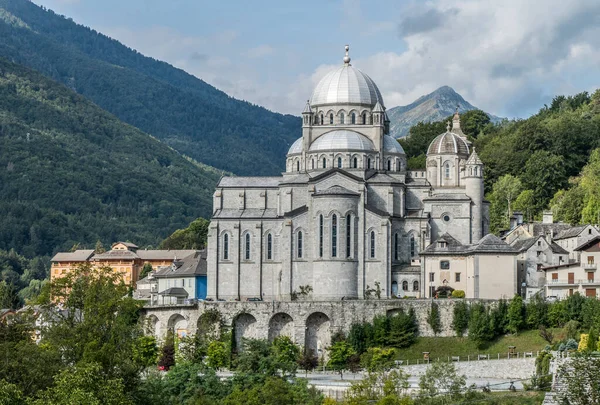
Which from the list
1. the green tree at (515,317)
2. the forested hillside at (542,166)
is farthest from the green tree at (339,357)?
the forested hillside at (542,166)

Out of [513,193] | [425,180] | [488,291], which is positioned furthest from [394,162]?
[513,193]

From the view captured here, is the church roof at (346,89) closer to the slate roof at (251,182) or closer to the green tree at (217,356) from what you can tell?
the slate roof at (251,182)

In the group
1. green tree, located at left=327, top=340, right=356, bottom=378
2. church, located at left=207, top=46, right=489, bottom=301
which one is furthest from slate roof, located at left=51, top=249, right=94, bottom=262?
green tree, located at left=327, top=340, right=356, bottom=378

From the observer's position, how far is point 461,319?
8512 centimetres

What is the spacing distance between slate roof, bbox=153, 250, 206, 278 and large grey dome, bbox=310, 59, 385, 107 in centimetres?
1474

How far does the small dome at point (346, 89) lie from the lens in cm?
10075

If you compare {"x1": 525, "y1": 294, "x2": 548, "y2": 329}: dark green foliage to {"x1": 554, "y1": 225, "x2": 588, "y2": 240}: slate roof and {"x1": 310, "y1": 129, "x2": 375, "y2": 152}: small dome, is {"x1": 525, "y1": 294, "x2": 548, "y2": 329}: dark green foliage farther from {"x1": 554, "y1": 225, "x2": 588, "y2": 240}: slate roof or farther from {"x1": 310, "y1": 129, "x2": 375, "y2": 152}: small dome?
{"x1": 310, "y1": 129, "x2": 375, "y2": 152}: small dome

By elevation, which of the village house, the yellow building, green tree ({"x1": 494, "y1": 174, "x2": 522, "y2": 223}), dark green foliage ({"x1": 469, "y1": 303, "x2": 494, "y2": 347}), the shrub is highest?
green tree ({"x1": 494, "y1": 174, "x2": 522, "y2": 223})

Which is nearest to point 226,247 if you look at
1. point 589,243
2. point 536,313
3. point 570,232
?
point 570,232

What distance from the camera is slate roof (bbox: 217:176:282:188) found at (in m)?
99.4

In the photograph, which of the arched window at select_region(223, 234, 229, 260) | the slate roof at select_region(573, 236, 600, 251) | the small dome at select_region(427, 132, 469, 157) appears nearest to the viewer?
the slate roof at select_region(573, 236, 600, 251)

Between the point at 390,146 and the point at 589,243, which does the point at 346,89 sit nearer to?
the point at 390,146

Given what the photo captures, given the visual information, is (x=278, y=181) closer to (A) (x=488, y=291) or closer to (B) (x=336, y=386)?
(A) (x=488, y=291)

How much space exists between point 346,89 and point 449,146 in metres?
8.82
